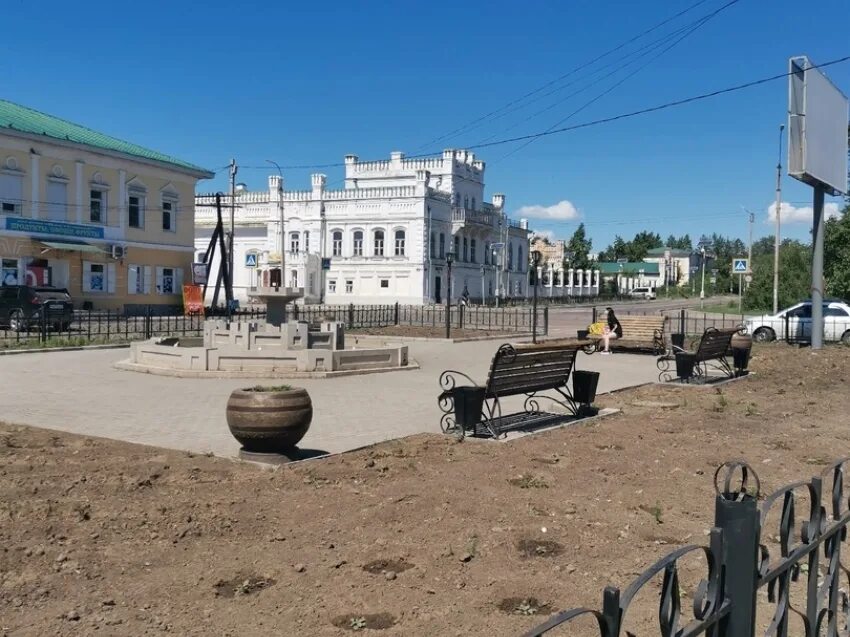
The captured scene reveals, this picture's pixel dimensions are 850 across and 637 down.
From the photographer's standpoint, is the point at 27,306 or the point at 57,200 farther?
the point at 57,200

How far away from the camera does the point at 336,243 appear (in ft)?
217

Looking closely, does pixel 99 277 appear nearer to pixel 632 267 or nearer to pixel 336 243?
pixel 336 243

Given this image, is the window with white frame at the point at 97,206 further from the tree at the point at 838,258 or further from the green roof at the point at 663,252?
the green roof at the point at 663,252

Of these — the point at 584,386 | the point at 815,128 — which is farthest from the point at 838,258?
the point at 584,386

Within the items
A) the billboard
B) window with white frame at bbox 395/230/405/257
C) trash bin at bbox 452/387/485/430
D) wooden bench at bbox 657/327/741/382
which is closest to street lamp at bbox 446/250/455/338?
the billboard

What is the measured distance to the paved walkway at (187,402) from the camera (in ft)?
30.3

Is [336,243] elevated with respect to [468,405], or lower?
elevated

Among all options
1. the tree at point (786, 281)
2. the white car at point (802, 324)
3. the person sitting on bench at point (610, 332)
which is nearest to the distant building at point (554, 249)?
the tree at point (786, 281)

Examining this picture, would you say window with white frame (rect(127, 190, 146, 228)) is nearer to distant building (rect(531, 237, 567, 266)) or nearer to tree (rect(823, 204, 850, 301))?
tree (rect(823, 204, 850, 301))

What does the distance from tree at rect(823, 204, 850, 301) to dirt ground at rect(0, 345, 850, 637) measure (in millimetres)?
30436

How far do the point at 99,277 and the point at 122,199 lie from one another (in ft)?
14.8

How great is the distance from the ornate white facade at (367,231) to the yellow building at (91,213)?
1297 centimetres

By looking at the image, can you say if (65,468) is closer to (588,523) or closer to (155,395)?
(588,523)

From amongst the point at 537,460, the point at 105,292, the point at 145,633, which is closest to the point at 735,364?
the point at 537,460
